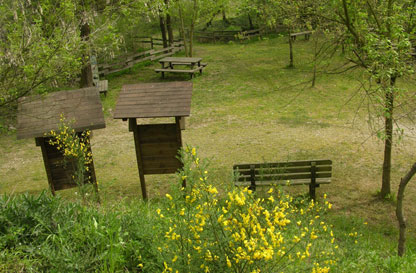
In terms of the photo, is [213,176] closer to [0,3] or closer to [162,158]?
[162,158]

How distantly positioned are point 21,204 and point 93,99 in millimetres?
3817

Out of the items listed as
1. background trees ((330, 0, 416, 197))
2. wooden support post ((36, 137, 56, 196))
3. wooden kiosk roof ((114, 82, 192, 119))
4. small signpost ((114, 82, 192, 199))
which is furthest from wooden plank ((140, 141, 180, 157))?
background trees ((330, 0, 416, 197))

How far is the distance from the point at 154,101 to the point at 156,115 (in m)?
0.46

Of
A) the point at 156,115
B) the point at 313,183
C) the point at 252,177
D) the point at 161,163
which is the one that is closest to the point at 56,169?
the point at 161,163

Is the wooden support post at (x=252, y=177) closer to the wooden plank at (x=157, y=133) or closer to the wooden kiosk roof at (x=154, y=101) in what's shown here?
the wooden plank at (x=157, y=133)

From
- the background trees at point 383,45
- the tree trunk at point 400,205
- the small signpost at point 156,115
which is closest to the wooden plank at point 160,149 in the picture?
the small signpost at point 156,115

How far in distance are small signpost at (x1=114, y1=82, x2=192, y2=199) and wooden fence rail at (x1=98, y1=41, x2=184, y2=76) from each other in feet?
44.4

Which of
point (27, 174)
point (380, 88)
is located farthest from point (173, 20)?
point (380, 88)

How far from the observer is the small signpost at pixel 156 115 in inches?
315

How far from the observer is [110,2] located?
1443cm

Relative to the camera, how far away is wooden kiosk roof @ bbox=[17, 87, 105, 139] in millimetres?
7910

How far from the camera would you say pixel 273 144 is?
1238 centimetres

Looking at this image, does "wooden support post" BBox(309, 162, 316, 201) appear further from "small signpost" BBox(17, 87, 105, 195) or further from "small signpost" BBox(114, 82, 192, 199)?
"small signpost" BBox(17, 87, 105, 195)

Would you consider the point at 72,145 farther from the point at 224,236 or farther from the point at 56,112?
the point at 224,236
